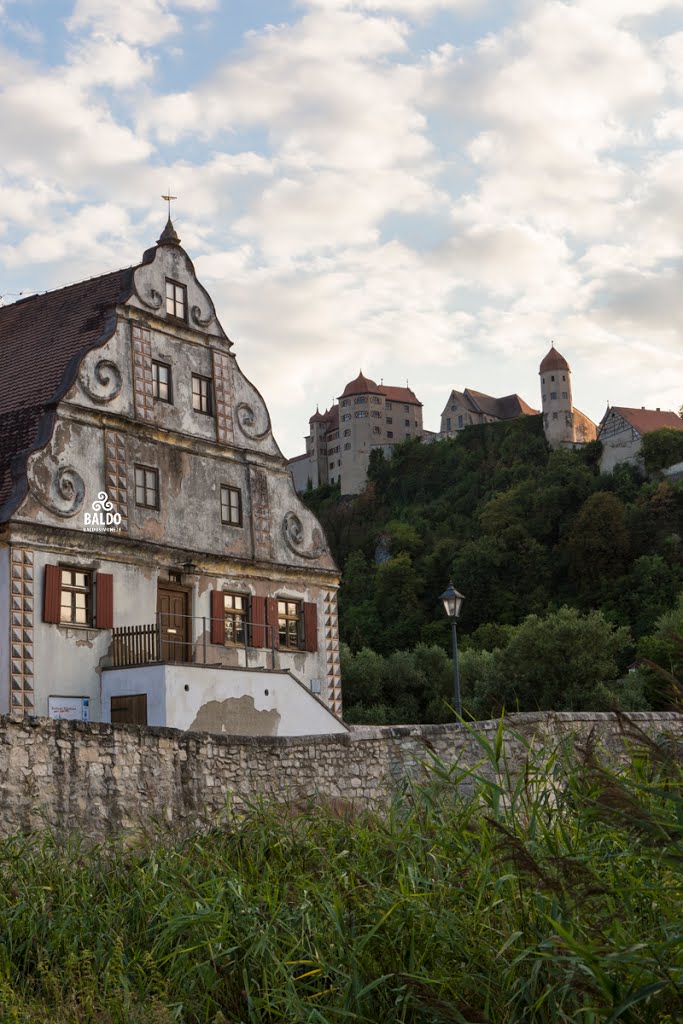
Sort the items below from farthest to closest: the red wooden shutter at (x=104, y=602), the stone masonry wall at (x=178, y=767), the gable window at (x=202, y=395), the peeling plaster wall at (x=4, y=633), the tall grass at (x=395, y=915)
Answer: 1. the gable window at (x=202, y=395)
2. the red wooden shutter at (x=104, y=602)
3. the peeling plaster wall at (x=4, y=633)
4. the stone masonry wall at (x=178, y=767)
5. the tall grass at (x=395, y=915)

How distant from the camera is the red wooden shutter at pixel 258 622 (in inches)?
1128

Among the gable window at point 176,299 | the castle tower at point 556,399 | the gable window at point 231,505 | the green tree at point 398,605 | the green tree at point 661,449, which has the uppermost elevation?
the castle tower at point 556,399

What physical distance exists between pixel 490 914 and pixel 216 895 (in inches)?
91.4

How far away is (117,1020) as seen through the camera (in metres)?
8.25

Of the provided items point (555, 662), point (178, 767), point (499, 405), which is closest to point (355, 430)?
point (499, 405)

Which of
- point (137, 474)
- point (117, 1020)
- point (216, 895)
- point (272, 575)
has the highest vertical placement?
point (137, 474)

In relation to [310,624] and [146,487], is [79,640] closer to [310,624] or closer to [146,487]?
[146,487]

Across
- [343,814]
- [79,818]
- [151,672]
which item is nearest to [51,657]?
[151,672]

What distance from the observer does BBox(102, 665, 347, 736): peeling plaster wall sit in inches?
949

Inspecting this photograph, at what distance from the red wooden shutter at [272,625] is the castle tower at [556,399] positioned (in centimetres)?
9877

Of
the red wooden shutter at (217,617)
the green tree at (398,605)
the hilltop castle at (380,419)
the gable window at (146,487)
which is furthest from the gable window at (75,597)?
the hilltop castle at (380,419)

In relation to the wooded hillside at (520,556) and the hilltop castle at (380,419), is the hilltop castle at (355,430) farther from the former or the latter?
the wooded hillside at (520,556)

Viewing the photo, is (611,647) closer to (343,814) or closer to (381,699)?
(381,699)

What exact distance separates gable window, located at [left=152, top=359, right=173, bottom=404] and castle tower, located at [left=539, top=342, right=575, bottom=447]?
10000cm
